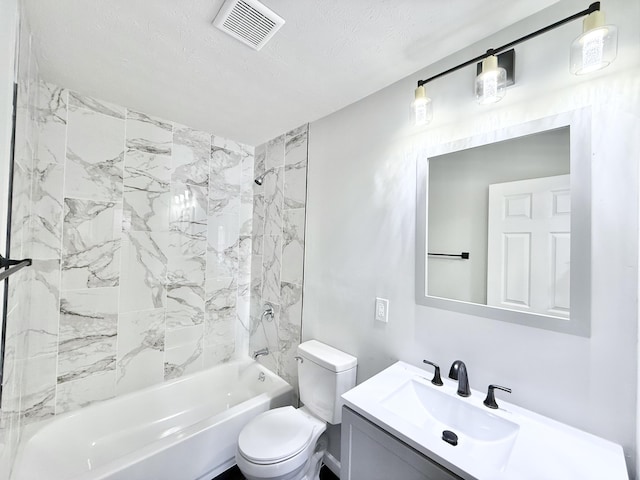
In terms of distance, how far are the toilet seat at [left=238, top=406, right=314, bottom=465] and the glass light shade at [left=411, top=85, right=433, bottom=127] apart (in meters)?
1.75

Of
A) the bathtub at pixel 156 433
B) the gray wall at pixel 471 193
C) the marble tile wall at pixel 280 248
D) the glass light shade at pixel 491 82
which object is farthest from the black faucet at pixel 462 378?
the bathtub at pixel 156 433

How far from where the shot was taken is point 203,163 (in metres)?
2.32

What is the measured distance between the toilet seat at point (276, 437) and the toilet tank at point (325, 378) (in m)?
0.12

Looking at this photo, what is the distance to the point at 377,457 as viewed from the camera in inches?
38.6

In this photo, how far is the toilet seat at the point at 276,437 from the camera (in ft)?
4.35

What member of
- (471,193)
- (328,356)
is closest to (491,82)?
(471,193)

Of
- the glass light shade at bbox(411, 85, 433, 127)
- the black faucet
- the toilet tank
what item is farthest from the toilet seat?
the glass light shade at bbox(411, 85, 433, 127)

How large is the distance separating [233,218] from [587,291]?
7.92 feet

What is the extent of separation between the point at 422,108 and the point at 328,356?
1.48 metres

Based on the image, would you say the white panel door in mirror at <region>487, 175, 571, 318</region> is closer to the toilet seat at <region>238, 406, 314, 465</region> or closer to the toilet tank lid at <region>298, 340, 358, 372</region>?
the toilet tank lid at <region>298, 340, 358, 372</region>

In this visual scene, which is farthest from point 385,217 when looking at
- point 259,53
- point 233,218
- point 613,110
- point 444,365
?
point 233,218

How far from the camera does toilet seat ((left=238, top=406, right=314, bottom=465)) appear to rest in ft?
4.35

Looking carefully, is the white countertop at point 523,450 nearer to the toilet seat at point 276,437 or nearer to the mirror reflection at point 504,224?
the mirror reflection at point 504,224

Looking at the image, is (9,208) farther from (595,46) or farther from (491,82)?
(595,46)
